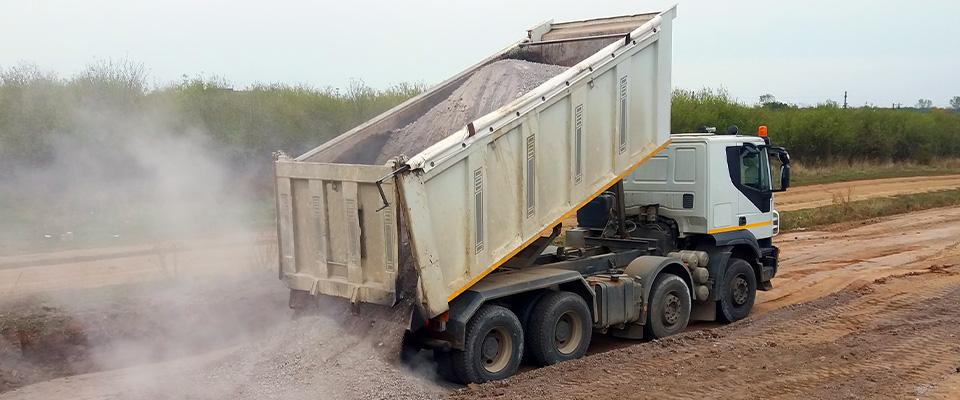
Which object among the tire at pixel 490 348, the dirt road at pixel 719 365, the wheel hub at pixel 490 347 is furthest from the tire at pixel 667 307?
the wheel hub at pixel 490 347

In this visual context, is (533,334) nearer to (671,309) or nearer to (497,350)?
(497,350)

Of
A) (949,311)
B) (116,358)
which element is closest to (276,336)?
(116,358)

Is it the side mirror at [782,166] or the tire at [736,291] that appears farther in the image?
the side mirror at [782,166]

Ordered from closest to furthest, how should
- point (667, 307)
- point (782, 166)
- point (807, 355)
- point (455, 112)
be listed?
point (807, 355)
point (455, 112)
point (667, 307)
point (782, 166)

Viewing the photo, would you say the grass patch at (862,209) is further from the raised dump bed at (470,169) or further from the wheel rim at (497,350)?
the wheel rim at (497,350)

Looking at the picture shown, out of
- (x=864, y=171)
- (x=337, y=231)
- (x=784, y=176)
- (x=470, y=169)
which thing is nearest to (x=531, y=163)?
(x=470, y=169)

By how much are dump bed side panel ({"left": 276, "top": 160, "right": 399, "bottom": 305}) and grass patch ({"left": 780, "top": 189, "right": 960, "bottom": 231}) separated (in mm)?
15025

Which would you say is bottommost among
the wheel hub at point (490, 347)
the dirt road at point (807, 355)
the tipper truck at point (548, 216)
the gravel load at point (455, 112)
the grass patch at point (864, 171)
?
the dirt road at point (807, 355)

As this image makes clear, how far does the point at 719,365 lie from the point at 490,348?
230 centimetres

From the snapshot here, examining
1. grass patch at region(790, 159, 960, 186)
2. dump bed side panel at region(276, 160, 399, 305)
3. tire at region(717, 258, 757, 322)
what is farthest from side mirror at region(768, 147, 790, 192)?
grass patch at region(790, 159, 960, 186)

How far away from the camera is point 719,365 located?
28.5 ft

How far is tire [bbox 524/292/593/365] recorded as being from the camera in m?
8.78

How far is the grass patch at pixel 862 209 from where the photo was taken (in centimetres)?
2173

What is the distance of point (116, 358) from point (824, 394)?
24.4 feet
